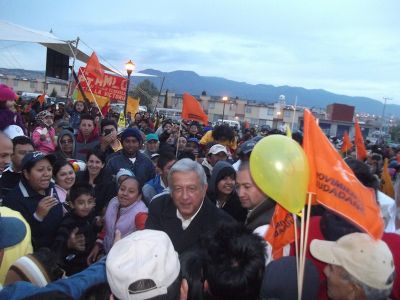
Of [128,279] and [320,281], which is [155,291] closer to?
[128,279]

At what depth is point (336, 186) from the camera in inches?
74.4

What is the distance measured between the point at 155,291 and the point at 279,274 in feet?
2.45

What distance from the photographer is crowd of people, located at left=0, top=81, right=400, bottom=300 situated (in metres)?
1.67

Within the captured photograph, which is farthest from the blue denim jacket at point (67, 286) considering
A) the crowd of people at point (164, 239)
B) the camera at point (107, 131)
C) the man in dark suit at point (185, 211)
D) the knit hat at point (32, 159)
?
the camera at point (107, 131)

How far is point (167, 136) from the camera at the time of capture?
29.3 feet

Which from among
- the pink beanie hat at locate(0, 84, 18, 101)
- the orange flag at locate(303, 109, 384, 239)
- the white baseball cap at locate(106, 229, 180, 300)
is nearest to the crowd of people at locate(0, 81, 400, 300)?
the white baseball cap at locate(106, 229, 180, 300)

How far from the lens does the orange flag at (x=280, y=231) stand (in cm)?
222

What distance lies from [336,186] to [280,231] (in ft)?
1.80

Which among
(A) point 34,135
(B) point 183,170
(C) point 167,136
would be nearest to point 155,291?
(B) point 183,170

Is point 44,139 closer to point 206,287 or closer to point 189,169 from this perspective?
point 189,169

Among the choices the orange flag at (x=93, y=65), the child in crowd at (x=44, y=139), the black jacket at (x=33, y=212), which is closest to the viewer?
the black jacket at (x=33, y=212)

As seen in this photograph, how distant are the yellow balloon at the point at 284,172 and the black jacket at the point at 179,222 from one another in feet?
2.21

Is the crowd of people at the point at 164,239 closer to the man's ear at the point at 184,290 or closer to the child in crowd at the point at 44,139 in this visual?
the man's ear at the point at 184,290

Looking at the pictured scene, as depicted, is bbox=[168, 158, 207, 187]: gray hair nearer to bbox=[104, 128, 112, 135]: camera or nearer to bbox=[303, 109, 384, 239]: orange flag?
bbox=[303, 109, 384, 239]: orange flag
